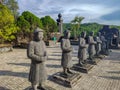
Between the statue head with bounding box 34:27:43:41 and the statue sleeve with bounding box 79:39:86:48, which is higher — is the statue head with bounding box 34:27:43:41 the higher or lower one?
the higher one

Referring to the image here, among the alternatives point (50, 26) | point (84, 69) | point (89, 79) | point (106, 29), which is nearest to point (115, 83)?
point (89, 79)

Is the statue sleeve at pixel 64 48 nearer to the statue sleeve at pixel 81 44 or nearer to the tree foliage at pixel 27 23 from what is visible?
the statue sleeve at pixel 81 44

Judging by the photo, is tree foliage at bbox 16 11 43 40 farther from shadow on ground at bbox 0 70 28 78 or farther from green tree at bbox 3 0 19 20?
shadow on ground at bbox 0 70 28 78

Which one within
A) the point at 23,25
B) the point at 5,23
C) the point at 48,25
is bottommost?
the point at 5,23

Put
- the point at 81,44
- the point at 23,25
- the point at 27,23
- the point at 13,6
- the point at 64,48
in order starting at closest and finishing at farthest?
1. the point at 64,48
2. the point at 81,44
3. the point at 23,25
4. the point at 27,23
5. the point at 13,6

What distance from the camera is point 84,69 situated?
31.1 ft

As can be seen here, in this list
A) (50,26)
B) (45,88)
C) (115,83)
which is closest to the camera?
(45,88)

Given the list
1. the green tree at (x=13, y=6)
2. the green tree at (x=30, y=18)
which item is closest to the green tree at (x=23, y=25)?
the green tree at (x=30, y=18)

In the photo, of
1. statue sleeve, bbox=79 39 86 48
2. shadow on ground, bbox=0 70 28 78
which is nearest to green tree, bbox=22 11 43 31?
shadow on ground, bbox=0 70 28 78

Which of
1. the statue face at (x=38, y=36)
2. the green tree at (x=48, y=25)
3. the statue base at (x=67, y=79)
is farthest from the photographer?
the green tree at (x=48, y=25)

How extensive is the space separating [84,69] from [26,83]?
3.58m

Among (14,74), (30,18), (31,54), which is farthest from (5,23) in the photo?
(31,54)

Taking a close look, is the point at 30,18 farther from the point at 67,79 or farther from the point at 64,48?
the point at 67,79

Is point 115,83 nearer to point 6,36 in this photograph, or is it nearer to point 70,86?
point 70,86
